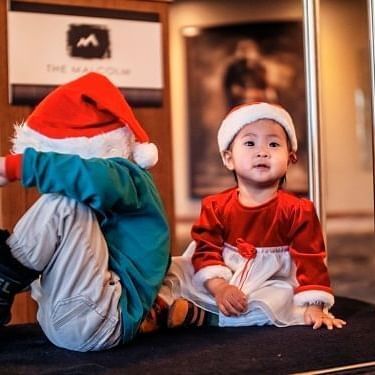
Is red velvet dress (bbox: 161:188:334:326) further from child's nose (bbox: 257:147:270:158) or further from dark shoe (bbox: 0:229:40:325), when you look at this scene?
dark shoe (bbox: 0:229:40:325)

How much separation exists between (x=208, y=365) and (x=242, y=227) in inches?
13.3

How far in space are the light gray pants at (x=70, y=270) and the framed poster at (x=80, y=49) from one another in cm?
63

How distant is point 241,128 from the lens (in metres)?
1.23

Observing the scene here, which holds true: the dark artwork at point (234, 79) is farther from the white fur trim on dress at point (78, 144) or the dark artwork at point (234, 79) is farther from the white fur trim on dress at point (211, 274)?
the white fur trim on dress at point (78, 144)

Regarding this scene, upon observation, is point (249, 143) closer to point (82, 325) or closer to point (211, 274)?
point (211, 274)

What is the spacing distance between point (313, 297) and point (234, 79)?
4.23m

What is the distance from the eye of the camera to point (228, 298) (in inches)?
46.4

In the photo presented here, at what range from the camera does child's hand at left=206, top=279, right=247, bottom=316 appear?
1.17 meters

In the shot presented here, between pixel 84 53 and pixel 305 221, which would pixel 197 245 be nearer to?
pixel 305 221

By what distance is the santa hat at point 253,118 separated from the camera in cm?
121

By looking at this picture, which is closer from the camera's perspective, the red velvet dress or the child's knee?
the child's knee

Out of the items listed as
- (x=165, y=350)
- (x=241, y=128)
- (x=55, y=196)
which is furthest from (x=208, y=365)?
(x=241, y=128)

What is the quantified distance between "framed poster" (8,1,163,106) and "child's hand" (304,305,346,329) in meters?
0.73

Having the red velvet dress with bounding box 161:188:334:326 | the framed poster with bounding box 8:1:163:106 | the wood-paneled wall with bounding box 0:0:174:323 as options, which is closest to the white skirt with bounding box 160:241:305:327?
the red velvet dress with bounding box 161:188:334:326
